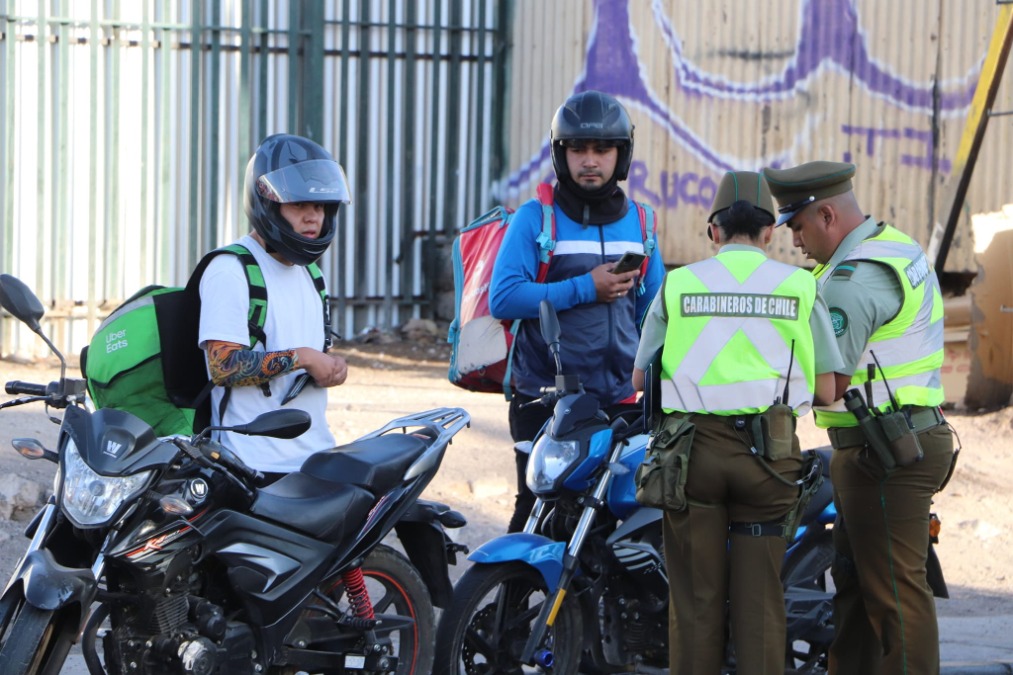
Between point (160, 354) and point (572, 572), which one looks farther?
point (572, 572)

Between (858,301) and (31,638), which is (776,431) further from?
(31,638)

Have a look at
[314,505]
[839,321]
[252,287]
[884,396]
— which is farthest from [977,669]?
[252,287]

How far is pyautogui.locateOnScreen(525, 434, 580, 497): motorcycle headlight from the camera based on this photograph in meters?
4.51

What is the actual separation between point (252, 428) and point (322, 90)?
8711mm

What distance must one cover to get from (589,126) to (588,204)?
0.28 m

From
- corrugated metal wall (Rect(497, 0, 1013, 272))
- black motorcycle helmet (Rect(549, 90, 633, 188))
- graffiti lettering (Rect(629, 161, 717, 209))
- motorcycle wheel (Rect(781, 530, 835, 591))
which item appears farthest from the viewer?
graffiti lettering (Rect(629, 161, 717, 209))

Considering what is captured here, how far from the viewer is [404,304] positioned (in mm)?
12523

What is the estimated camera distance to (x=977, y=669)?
516 centimetres

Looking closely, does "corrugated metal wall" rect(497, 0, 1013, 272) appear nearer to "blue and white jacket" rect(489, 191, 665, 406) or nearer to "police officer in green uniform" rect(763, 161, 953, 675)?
"blue and white jacket" rect(489, 191, 665, 406)

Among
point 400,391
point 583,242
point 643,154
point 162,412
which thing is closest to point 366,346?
point 400,391

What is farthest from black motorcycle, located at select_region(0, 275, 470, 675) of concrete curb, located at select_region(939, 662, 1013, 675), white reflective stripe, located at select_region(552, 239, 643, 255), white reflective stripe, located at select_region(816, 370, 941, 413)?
concrete curb, located at select_region(939, 662, 1013, 675)

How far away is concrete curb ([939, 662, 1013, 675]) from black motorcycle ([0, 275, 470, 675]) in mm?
1933

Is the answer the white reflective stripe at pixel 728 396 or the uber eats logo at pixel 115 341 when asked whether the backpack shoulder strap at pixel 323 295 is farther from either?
the white reflective stripe at pixel 728 396

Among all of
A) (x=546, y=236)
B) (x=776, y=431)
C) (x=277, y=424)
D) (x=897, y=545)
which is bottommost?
(x=897, y=545)
